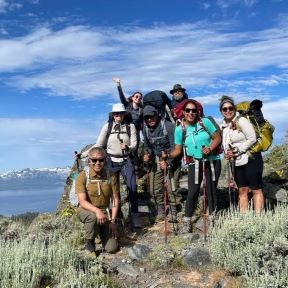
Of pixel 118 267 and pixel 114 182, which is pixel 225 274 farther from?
pixel 114 182

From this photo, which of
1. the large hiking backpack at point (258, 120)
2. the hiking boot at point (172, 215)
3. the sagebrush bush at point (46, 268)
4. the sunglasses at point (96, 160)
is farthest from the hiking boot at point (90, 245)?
the large hiking backpack at point (258, 120)

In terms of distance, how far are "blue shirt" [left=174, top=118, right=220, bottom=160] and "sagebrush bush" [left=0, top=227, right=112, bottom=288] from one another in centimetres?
307

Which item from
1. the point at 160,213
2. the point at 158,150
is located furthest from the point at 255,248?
the point at 160,213

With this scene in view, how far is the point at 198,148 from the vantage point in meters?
9.21

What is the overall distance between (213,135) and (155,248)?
99.1 inches

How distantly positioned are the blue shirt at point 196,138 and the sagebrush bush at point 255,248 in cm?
160

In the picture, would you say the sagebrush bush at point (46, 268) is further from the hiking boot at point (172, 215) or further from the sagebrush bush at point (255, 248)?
the hiking boot at point (172, 215)

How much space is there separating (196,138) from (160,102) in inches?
75.8

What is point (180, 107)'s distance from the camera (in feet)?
31.7

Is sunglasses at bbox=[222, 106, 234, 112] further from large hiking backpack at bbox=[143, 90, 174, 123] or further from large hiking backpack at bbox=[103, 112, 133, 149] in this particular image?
large hiking backpack at bbox=[103, 112, 133, 149]

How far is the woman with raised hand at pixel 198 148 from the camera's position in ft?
29.8

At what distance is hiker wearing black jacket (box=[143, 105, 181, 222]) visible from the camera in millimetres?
10109

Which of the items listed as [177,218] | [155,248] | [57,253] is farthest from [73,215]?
[57,253]

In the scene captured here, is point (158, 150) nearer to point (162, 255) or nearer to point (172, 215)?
point (172, 215)
